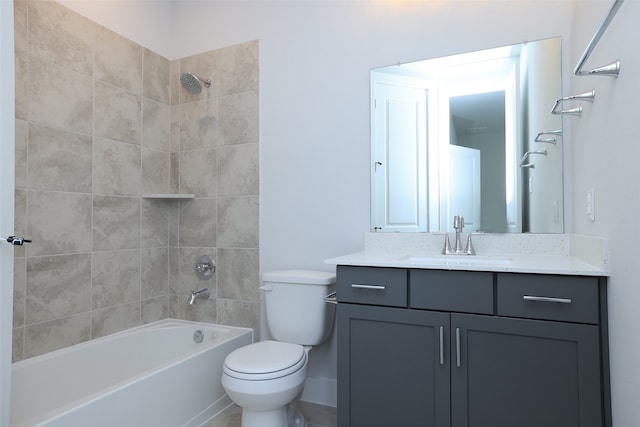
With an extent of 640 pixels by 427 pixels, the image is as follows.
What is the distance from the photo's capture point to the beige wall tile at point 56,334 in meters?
1.88

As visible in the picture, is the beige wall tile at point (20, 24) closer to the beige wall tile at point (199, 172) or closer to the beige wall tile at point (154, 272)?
the beige wall tile at point (199, 172)

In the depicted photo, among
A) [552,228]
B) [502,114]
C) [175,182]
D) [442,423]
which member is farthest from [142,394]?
[502,114]

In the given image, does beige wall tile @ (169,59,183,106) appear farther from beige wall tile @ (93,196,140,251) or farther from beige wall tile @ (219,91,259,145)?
beige wall tile @ (93,196,140,251)

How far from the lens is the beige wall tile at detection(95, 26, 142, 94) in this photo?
2.24 metres

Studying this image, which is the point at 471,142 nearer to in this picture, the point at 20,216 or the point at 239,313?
the point at 239,313

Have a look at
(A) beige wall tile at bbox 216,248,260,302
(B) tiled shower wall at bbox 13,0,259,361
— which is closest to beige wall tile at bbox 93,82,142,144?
(B) tiled shower wall at bbox 13,0,259,361

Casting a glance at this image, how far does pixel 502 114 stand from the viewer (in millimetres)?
1889

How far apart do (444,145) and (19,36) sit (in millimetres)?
2172

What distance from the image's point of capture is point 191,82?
244 cm

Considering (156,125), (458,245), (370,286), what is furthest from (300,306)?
(156,125)

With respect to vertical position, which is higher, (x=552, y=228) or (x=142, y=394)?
(x=552, y=228)

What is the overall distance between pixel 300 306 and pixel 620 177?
58.4 inches

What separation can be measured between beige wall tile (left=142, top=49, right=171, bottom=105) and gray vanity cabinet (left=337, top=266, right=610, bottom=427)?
6.23ft

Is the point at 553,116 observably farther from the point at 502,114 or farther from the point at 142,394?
the point at 142,394
